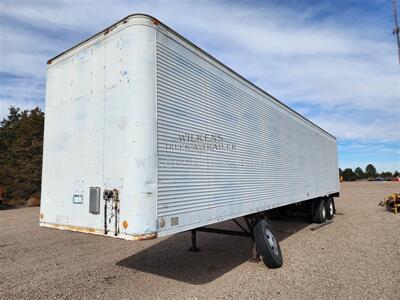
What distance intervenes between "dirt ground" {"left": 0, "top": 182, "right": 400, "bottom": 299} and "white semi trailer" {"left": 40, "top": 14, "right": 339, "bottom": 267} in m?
0.88

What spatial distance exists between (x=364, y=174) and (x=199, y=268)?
348 feet

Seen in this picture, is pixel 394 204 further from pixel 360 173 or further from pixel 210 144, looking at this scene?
pixel 360 173

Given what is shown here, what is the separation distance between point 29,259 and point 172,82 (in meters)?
5.40

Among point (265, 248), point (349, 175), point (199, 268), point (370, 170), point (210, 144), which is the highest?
point (370, 170)

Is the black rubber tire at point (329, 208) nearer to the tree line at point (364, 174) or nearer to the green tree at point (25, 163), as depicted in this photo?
the green tree at point (25, 163)

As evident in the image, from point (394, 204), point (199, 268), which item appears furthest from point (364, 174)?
point (199, 268)

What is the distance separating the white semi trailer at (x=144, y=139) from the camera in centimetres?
355

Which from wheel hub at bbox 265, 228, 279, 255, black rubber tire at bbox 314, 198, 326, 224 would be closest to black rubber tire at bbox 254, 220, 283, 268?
wheel hub at bbox 265, 228, 279, 255

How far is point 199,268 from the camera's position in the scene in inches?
231

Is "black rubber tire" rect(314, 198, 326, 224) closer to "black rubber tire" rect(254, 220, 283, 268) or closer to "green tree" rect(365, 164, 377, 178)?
"black rubber tire" rect(254, 220, 283, 268)

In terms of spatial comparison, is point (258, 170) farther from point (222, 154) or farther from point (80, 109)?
point (80, 109)

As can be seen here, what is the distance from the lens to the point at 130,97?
3.64m

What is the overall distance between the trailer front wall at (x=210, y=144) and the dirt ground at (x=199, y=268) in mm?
1205

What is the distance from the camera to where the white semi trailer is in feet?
11.7
